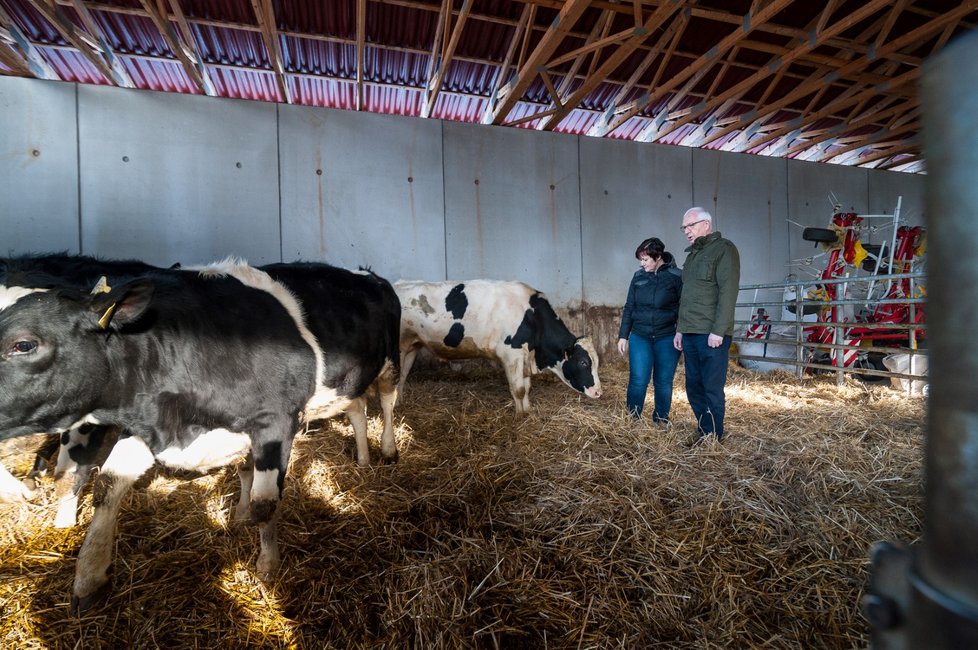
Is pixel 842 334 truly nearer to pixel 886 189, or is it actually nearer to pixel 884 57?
pixel 884 57

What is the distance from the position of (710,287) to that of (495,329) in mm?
2734

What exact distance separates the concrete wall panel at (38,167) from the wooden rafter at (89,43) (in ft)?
2.28

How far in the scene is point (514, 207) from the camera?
325 inches

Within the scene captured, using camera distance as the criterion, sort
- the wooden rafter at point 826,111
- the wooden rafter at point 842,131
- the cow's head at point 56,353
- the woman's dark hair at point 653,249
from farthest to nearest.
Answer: the wooden rafter at point 842,131 < the wooden rafter at point 826,111 < the woman's dark hair at point 653,249 < the cow's head at point 56,353

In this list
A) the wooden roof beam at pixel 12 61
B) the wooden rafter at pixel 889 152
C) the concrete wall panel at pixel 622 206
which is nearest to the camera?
the wooden roof beam at pixel 12 61

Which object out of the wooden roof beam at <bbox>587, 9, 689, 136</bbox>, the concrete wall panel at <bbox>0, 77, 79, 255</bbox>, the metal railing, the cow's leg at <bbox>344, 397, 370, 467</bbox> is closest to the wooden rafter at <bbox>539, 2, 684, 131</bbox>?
the wooden roof beam at <bbox>587, 9, 689, 136</bbox>

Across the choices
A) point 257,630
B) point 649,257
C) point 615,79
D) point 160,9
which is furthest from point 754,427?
point 160,9

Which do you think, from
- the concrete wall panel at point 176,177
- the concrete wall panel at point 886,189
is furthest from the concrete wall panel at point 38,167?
the concrete wall panel at point 886,189

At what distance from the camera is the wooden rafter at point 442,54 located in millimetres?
5438

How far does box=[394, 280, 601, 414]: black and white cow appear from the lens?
17.9ft

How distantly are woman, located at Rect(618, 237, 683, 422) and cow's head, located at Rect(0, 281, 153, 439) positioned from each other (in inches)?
143

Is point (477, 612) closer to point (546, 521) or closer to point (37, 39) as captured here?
point (546, 521)

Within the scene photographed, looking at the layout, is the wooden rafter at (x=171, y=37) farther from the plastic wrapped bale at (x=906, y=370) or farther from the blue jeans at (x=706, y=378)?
the plastic wrapped bale at (x=906, y=370)

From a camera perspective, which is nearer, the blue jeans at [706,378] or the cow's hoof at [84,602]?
the cow's hoof at [84,602]
